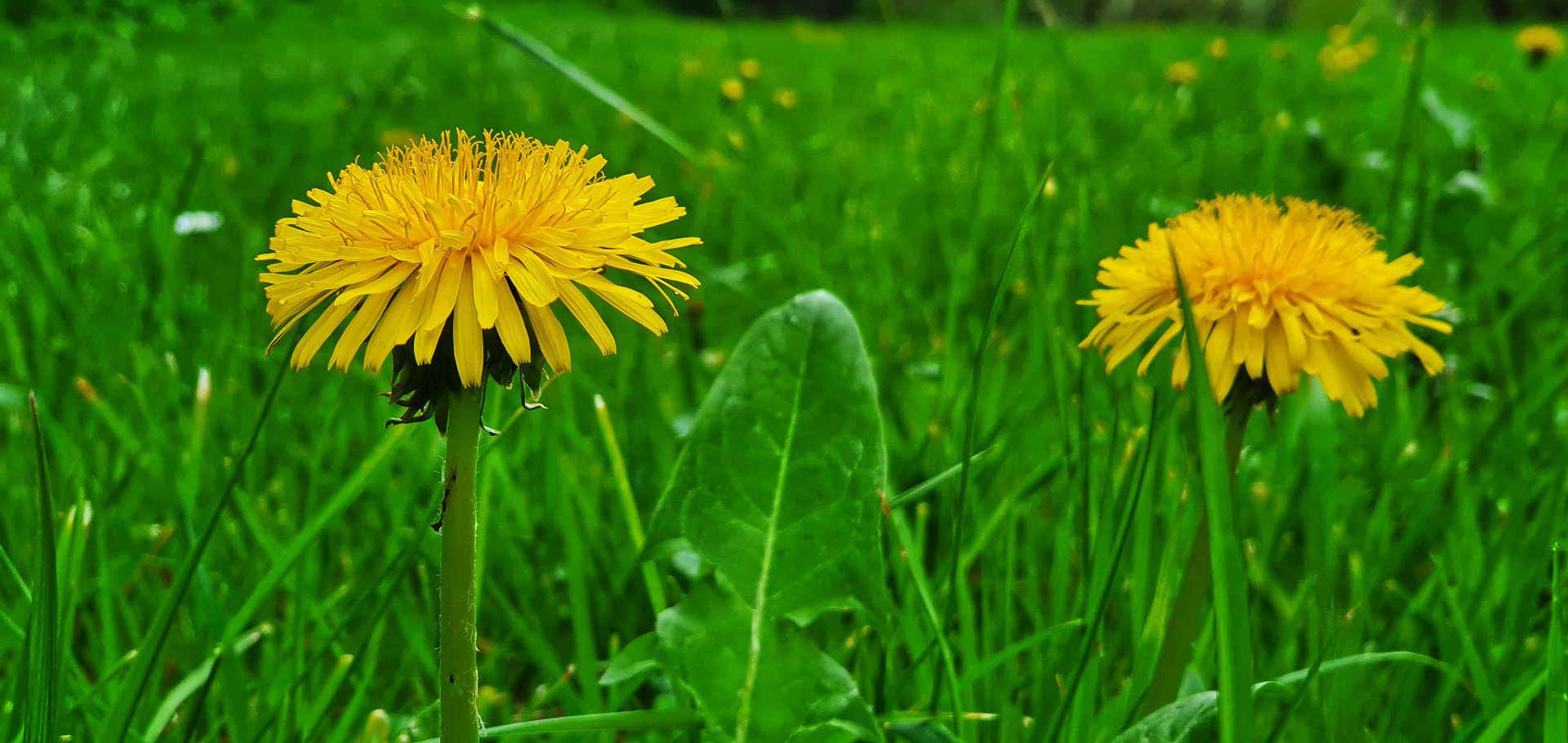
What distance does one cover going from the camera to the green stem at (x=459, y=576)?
561mm

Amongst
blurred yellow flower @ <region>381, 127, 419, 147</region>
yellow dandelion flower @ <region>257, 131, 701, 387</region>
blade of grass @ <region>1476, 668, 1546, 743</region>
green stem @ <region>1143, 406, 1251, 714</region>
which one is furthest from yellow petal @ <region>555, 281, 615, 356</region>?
blurred yellow flower @ <region>381, 127, 419, 147</region>

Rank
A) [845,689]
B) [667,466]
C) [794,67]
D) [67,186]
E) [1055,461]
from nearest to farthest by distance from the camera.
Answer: [845,689] < [1055,461] < [667,466] < [67,186] < [794,67]

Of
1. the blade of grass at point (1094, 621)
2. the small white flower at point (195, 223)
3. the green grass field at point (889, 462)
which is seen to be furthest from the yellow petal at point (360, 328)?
the small white flower at point (195, 223)

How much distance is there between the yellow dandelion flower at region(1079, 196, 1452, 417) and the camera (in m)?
0.74

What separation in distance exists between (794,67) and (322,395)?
13.5 feet

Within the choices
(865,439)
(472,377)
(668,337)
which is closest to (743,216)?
(668,337)

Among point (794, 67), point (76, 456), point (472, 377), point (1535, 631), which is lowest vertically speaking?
point (1535, 631)

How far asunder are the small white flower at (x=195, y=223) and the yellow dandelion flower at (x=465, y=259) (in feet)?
5.32

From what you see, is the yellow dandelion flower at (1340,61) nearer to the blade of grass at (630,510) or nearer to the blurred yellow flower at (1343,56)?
the blurred yellow flower at (1343,56)

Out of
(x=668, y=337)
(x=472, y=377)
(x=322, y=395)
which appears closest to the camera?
(x=472, y=377)

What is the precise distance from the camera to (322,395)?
1.57m

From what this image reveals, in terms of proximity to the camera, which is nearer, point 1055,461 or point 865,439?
point 865,439

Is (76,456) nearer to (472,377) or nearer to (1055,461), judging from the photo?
(472,377)

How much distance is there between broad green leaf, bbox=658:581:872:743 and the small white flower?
168 centimetres
